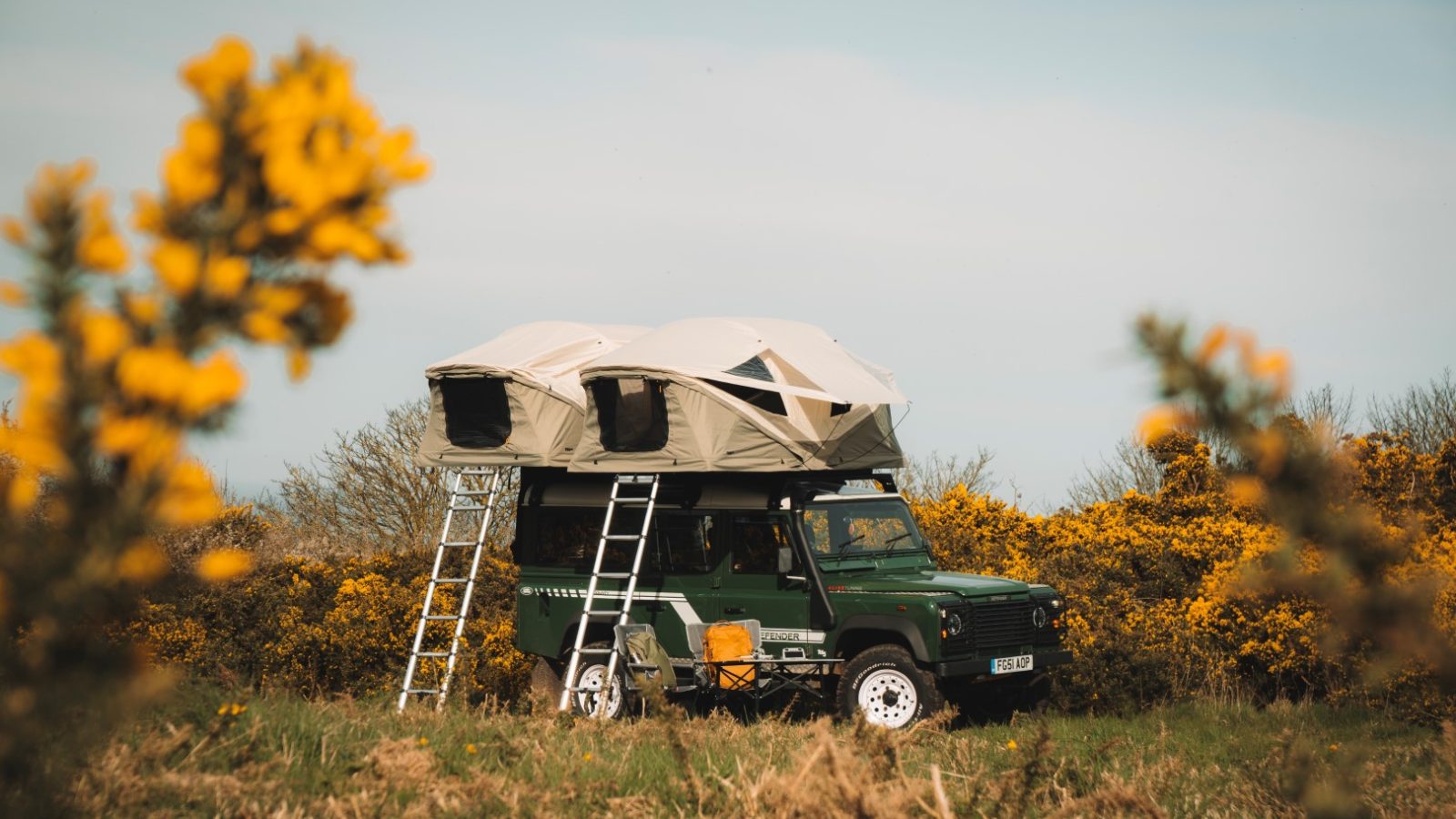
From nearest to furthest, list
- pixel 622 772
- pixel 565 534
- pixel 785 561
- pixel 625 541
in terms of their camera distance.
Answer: pixel 622 772, pixel 785 561, pixel 625 541, pixel 565 534

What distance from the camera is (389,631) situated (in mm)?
12602

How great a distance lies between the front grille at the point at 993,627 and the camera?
31.8 ft

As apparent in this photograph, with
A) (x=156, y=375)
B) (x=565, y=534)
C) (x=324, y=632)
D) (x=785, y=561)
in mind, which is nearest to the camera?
(x=156, y=375)

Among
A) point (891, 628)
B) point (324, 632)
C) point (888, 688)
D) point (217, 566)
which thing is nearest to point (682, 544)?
point (891, 628)

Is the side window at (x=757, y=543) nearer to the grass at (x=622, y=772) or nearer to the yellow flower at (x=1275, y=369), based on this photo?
the grass at (x=622, y=772)

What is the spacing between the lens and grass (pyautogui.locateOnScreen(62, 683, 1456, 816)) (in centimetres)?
451

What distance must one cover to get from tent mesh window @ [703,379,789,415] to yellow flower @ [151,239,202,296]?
30.6 feet

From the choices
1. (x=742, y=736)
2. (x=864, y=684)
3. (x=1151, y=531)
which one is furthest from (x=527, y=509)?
(x=1151, y=531)

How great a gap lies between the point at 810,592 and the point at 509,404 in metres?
3.75

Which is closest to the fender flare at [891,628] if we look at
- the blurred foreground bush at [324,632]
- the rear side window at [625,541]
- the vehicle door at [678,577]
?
the vehicle door at [678,577]

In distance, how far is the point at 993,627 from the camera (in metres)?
9.94

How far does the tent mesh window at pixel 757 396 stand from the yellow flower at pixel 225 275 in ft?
30.6

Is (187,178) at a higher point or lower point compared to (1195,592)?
higher

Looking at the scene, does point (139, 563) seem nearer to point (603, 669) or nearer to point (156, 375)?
point (156, 375)
